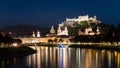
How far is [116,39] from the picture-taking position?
10931cm

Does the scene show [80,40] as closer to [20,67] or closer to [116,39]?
[116,39]

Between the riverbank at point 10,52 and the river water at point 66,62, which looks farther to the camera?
the riverbank at point 10,52

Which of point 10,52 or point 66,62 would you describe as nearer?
point 66,62

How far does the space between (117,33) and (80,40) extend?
55.9 meters

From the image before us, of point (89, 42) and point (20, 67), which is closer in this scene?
point (20, 67)

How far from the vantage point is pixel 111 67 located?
39281mm

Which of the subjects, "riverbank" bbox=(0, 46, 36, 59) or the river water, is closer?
the river water

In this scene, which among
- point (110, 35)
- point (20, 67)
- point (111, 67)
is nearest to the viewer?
point (111, 67)

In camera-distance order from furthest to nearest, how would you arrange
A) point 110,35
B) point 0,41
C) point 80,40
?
point 80,40 → point 110,35 → point 0,41

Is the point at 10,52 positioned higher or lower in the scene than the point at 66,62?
higher

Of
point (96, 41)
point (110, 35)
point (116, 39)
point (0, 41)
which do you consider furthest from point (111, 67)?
point (96, 41)

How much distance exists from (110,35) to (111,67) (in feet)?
264

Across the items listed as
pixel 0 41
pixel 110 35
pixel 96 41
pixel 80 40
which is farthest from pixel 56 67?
pixel 80 40

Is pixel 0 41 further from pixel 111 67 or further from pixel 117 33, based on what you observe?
pixel 111 67
